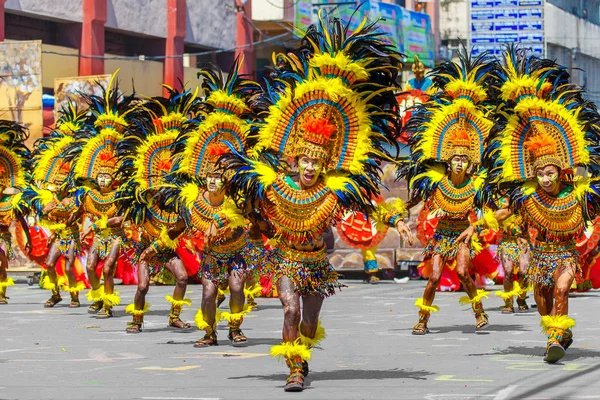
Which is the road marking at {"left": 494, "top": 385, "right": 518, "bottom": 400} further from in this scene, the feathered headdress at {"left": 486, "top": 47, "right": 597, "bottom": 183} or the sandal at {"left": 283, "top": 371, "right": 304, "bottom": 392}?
the feathered headdress at {"left": 486, "top": 47, "right": 597, "bottom": 183}

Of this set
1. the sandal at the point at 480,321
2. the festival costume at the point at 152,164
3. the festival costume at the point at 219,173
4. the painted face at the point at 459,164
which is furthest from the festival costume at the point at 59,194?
the sandal at the point at 480,321

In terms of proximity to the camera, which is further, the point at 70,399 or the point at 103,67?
the point at 103,67

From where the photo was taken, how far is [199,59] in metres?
41.2

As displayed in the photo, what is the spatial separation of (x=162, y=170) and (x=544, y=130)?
187 inches

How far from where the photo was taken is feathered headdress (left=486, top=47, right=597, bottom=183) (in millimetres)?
11383

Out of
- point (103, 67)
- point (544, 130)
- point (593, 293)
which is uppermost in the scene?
point (103, 67)

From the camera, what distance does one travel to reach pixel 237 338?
1266cm

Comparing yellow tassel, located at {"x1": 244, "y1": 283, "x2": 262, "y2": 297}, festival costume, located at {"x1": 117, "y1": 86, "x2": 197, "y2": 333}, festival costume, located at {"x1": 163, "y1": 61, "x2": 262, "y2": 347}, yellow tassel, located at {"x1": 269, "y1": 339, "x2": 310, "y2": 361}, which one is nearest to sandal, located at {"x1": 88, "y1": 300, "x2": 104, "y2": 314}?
yellow tassel, located at {"x1": 244, "y1": 283, "x2": 262, "y2": 297}

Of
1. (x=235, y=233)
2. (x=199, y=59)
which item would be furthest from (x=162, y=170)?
(x=199, y=59)

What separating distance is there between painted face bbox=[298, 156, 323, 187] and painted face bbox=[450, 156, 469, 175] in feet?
14.8

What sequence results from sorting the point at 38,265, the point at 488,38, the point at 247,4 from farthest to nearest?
1. the point at 488,38
2. the point at 247,4
3. the point at 38,265

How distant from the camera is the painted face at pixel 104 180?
16578 mm

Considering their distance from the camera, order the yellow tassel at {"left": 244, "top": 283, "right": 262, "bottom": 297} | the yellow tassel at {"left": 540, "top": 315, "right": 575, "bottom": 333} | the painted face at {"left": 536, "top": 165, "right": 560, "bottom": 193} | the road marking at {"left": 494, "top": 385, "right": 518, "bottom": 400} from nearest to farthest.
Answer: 1. the road marking at {"left": 494, "top": 385, "right": 518, "bottom": 400}
2. the yellow tassel at {"left": 540, "top": 315, "right": 575, "bottom": 333}
3. the painted face at {"left": 536, "top": 165, "right": 560, "bottom": 193}
4. the yellow tassel at {"left": 244, "top": 283, "right": 262, "bottom": 297}

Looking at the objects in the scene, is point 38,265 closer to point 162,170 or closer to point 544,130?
point 162,170
